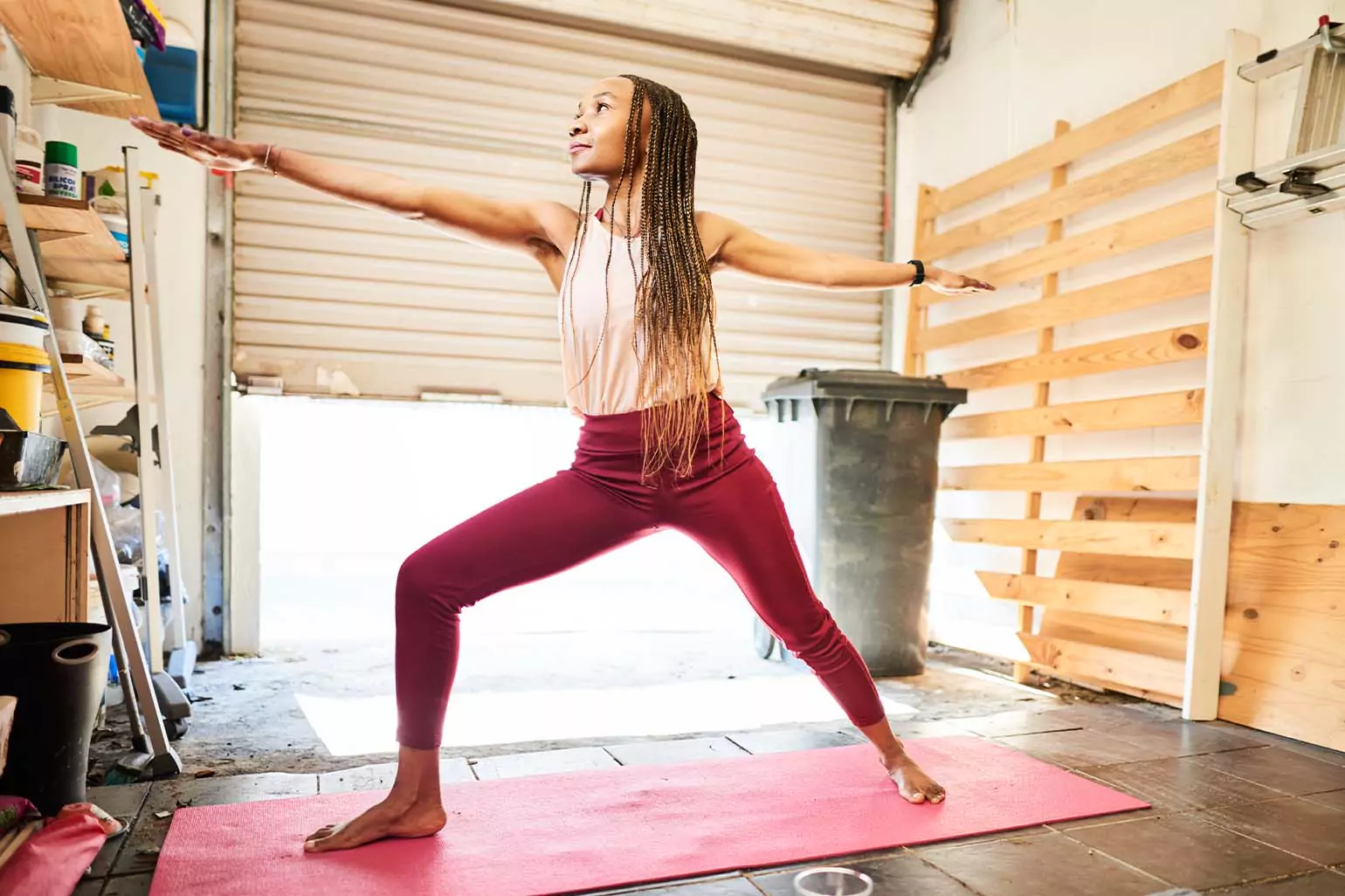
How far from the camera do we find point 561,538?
78.4 inches

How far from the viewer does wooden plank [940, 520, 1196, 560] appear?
11.1ft

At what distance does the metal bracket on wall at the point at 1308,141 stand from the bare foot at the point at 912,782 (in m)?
2.18

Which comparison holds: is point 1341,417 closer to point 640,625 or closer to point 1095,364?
point 1095,364

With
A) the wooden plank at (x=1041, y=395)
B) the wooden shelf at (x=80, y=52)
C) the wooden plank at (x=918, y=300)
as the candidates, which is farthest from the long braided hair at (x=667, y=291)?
the wooden plank at (x=918, y=300)

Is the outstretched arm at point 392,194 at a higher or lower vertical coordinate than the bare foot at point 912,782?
higher

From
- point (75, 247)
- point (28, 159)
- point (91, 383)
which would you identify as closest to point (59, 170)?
point (28, 159)

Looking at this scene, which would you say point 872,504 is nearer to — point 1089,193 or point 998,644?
point 998,644

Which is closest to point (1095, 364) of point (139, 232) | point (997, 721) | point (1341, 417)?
point (1341, 417)

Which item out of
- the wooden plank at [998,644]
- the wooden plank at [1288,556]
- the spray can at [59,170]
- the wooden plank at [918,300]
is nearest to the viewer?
the spray can at [59,170]

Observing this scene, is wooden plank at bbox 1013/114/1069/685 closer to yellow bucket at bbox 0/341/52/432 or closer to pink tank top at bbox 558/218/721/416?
pink tank top at bbox 558/218/721/416

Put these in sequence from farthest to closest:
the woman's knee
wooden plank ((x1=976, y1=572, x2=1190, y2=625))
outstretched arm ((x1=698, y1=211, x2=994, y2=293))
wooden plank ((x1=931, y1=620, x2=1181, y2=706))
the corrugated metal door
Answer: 1. the corrugated metal door
2. wooden plank ((x1=931, y1=620, x2=1181, y2=706))
3. wooden plank ((x1=976, y1=572, x2=1190, y2=625))
4. outstretched arm ((x1=698, y1=211, x2=994, y2=293))
5. the woman's knee

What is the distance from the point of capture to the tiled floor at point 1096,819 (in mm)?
Answer: 1870

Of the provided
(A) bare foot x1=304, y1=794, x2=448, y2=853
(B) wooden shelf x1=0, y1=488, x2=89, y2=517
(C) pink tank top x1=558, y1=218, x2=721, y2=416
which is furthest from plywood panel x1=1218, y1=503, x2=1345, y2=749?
(B) wooden shelf x1=0, y1=488, x2=89, y2=517

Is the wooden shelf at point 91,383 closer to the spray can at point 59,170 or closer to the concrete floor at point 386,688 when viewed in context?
the spray can at point 59,170
